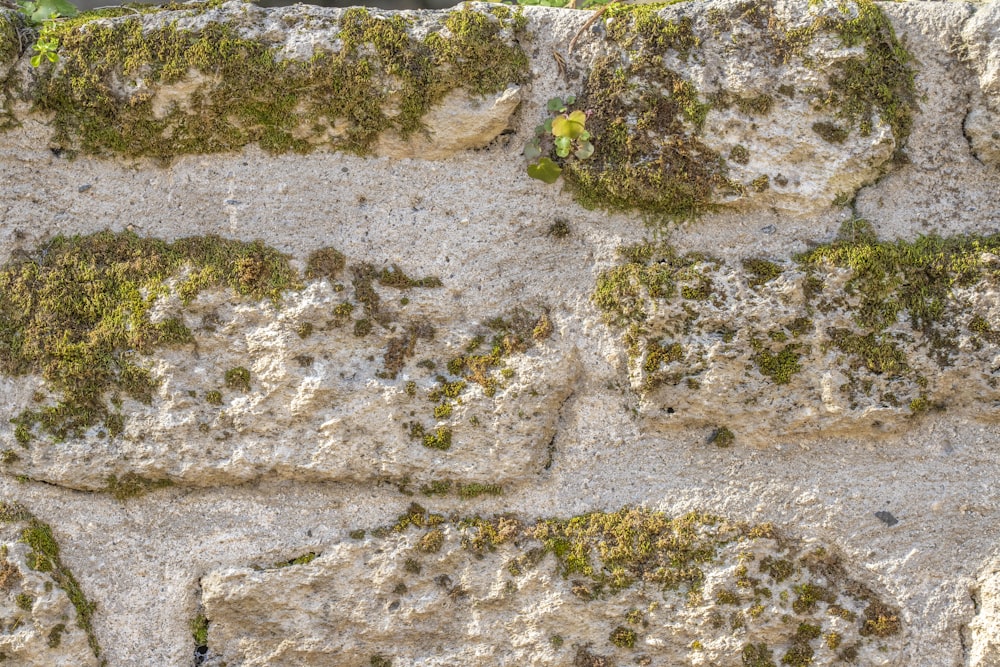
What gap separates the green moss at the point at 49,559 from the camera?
1.93 m

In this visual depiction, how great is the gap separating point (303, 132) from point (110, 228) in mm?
533

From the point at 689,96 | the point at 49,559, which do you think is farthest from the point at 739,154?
the point at 49,559

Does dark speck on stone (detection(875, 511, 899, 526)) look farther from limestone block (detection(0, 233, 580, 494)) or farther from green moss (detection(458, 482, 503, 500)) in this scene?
green moss (detection(458, 482, 503, 500))

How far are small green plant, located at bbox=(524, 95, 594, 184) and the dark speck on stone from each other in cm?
105

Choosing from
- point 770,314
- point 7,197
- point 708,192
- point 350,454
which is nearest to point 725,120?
point 708,192

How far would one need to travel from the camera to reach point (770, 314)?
6.13ft

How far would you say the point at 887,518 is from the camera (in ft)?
6.21

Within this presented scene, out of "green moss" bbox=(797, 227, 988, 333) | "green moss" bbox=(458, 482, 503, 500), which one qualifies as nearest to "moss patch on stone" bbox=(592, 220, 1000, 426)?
"green moss" bbox=(797, 227, 988, 333)

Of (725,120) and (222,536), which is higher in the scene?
(725,120)

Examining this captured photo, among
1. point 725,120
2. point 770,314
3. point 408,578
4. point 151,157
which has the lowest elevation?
point 408,578

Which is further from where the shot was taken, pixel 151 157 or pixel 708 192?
pixel 151 157

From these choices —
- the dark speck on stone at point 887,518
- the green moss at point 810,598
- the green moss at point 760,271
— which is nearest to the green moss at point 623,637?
the green moss at point 810,598

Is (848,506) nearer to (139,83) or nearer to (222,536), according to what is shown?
(222,536)

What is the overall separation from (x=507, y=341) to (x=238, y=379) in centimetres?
63
